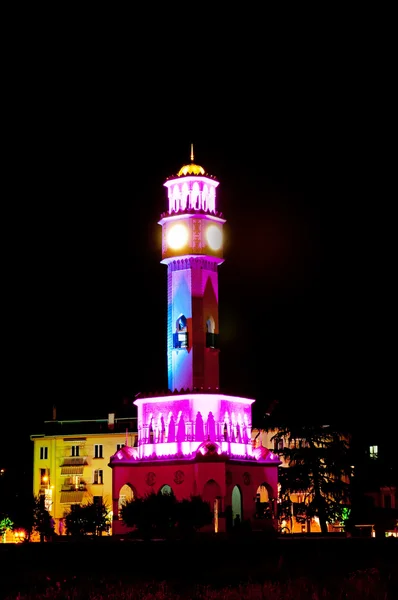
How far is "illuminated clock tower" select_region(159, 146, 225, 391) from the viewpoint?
7319cm

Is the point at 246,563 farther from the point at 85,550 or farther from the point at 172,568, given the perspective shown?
the point at 85,550

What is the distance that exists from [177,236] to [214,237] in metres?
2.42

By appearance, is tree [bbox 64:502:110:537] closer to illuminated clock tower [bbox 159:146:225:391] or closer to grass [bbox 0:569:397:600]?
illuminated clock tower [bbox 159:146:225:391]

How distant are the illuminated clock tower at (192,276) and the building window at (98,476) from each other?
29255 mm

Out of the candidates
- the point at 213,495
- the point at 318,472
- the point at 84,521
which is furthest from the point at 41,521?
the point at 318,472

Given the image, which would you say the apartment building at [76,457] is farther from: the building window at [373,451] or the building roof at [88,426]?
the building window at [373,451]

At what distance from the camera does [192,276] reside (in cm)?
7394

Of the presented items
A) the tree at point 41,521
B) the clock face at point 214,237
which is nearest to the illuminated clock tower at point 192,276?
the clock face at point 214,237

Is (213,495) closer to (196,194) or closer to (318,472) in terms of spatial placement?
(318,472)

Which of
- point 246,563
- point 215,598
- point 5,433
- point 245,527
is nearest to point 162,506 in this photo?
point 245,527

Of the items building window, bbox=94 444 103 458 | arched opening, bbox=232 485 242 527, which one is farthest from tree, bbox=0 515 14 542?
building window, bbox=94 444 103 458

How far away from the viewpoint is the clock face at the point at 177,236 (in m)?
74.7

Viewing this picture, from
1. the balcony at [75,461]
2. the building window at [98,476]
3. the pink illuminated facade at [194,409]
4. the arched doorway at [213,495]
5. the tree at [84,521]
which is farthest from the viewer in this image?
the balcony at [75,461]

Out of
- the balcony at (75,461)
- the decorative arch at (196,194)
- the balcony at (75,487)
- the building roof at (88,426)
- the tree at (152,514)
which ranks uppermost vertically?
the decorative arch at (196,194)
